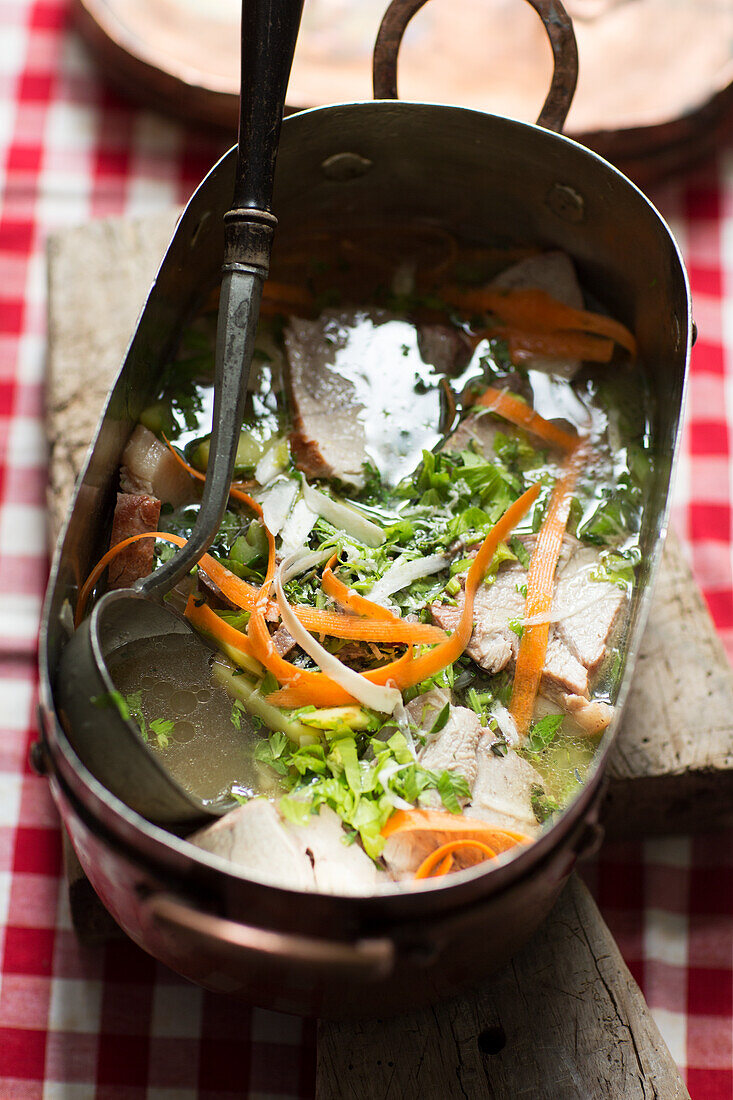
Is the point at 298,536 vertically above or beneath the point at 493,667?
above

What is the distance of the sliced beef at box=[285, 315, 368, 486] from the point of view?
4.43ft

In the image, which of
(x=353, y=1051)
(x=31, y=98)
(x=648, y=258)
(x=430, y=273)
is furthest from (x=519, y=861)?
(x=31, y=98)

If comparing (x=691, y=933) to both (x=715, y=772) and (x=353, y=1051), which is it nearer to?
(x=715, y=772)

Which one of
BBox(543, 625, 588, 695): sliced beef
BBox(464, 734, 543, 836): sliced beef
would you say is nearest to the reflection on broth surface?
BBox(464, 734, 543, 836): sliced beef

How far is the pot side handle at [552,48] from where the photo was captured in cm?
127

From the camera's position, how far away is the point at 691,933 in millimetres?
1435

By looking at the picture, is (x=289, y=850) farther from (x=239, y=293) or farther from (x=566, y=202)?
(x=566, y=202)

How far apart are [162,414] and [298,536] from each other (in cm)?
28

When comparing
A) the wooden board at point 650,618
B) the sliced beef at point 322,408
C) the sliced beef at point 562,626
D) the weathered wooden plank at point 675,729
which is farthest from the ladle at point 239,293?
the weathered wooden plank at point 675,729

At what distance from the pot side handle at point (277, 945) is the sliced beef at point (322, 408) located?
0.65 metres

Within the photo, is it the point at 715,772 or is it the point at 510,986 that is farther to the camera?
the point at 715,772

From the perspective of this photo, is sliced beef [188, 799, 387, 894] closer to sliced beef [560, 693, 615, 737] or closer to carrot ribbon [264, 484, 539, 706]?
carrot ribbon [264, 484, 539, 706]

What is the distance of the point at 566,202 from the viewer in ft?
4.72

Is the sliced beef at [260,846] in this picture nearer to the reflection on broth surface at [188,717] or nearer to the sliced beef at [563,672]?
the reflection on broth surface at [188,717]
